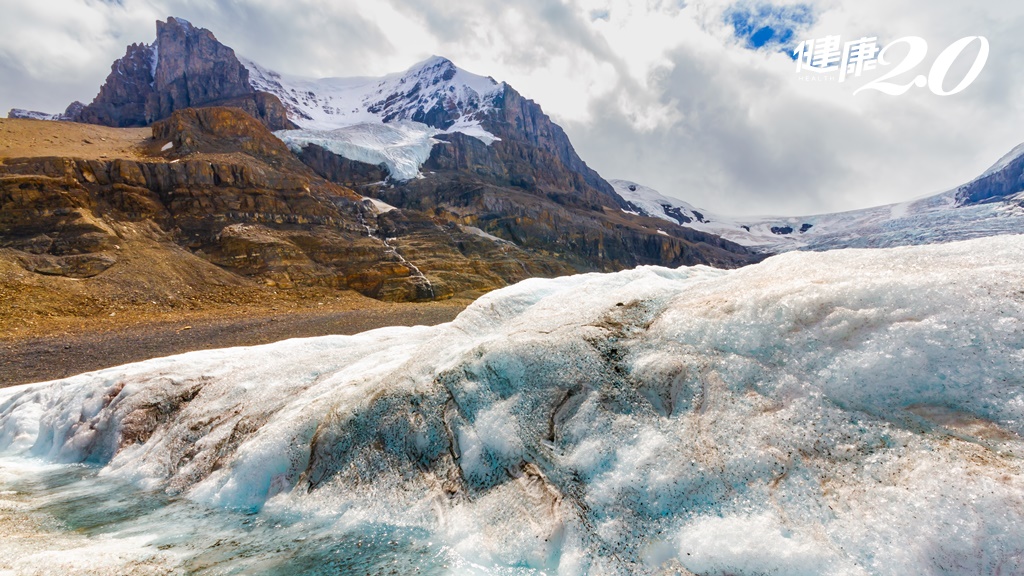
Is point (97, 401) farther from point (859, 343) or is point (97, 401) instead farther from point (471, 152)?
point (471, 152)

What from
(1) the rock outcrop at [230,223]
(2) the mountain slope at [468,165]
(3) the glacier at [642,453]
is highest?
(2) the mountain slope at [468,165]

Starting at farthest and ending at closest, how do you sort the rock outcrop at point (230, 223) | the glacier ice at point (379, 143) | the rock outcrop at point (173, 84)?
the rock outcrop at point (173, 84)
the glacier ice at point (379, 143)
the rock outcrop at point (230, 223)

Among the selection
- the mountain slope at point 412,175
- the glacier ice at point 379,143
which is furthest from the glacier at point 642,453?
the glacier ice at point 379,143

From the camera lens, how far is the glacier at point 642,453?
4.24 metres

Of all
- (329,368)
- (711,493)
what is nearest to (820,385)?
(711,493)

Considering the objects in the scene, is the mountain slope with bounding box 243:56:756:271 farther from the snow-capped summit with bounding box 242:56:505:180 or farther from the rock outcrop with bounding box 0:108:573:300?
the rock outcrop with bounding box 0:108:573:300

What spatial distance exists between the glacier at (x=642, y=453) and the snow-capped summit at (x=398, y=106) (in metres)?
112

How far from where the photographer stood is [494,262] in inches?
2689

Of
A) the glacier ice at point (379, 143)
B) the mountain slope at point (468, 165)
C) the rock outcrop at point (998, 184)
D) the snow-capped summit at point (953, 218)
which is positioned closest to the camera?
the mountain slope at point (468, 165)

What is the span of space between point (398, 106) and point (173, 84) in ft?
255

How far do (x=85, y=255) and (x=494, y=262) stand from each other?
46.8 metres

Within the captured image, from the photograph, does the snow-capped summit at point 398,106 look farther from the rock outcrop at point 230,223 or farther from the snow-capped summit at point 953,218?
the snow-capped summit at point 953,218

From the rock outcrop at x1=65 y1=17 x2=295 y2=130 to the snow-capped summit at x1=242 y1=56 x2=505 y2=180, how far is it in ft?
51.7

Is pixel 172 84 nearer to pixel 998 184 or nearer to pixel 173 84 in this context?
pixel 173 84
